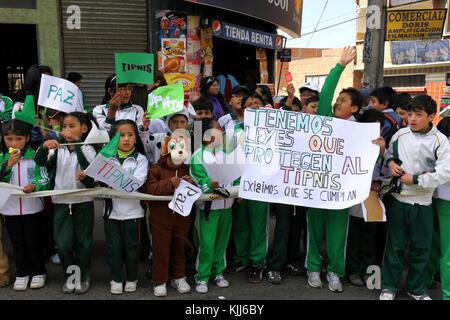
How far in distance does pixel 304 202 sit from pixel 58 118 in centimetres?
268

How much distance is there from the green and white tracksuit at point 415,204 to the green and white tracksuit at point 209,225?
1.52 meters

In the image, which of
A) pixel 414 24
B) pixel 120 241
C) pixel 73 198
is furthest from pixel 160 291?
pixel 414 24

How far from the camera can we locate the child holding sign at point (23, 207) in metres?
3.66

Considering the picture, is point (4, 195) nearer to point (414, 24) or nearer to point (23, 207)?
point (23, 207)

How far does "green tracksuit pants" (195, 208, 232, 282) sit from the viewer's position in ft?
12.5

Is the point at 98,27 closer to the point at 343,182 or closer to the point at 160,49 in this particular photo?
the point at 160,49

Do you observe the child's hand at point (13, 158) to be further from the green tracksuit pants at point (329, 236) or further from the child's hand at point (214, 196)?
the green tracksuit pants at point (329, 236)

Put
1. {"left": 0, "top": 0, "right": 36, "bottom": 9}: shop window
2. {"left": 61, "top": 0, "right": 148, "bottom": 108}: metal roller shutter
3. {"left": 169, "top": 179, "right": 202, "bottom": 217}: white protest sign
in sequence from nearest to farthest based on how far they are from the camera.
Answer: {"left": 169, "top": 179, "right": 202, "bottom": 217}: white protest sign → {"left": 0, "top": 0, "right": 36, "bottom": 9}: shop window → {"left": 61, "top": 0, "right": 148, "bottom": 108}: metal roller shutter

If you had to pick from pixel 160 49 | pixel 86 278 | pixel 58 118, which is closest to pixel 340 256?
pixel 86 278

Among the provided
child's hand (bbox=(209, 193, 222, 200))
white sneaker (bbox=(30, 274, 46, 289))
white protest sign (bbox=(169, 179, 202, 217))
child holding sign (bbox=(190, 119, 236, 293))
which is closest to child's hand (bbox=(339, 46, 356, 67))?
child holding sign (bbox=(190, 119, 236, 293))

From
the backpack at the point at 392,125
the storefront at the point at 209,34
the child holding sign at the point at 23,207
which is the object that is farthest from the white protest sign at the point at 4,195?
the storefront at the point at 209,34

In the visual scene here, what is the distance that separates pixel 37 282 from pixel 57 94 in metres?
1.78

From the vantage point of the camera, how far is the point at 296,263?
4281mm

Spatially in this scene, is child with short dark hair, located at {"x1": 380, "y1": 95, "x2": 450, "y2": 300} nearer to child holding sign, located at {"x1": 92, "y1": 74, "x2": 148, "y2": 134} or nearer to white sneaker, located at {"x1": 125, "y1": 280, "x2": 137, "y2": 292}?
white sneaker, located at {"x1": 125, "y1": 280, "x2": 137, "y2": 292}
